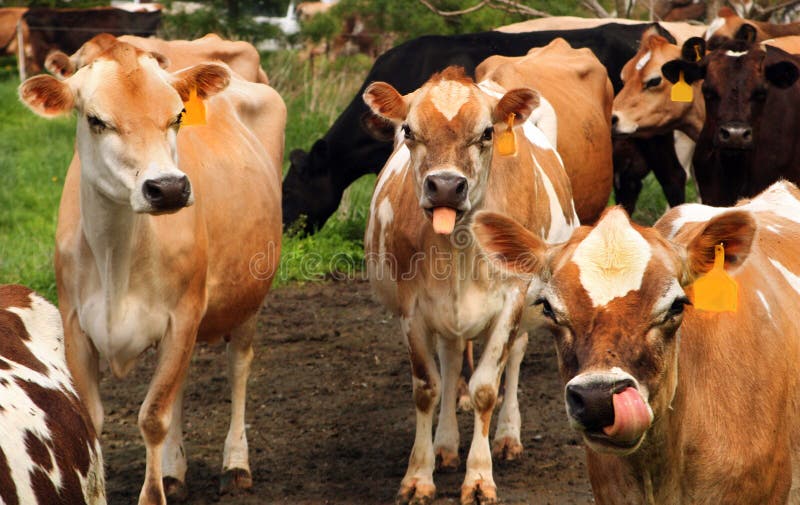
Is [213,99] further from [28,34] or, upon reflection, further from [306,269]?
[28,34]

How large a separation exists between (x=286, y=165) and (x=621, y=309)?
10556 millimetres

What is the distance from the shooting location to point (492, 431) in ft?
24.1

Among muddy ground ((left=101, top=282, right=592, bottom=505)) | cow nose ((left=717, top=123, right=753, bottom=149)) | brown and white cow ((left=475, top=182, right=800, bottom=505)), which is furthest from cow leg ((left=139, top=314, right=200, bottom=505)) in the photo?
cow nose ((left=717, top=123, right=753, bottom=149))

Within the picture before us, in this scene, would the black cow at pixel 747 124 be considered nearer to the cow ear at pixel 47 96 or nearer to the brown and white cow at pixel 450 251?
the brown and white cow at pixel 450 251

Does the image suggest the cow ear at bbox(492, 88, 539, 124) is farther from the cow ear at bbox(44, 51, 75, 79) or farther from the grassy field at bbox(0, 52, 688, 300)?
the grassy field at bbox(0, 52, 688, 300)

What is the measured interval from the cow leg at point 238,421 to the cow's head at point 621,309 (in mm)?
2821

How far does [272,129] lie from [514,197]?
6.10 feet

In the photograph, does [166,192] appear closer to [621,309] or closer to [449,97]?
[449,97]

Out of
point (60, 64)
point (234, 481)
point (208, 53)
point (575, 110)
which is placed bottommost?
point (234, 481)

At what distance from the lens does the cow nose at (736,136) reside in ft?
28.1

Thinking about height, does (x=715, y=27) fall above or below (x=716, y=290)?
below

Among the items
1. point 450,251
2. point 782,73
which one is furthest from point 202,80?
point 782,73

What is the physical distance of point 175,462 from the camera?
20.5 feet

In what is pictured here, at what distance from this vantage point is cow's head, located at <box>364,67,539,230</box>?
578 cm
